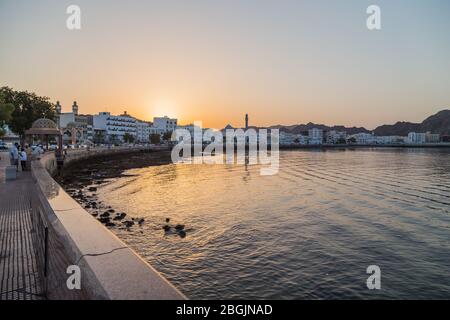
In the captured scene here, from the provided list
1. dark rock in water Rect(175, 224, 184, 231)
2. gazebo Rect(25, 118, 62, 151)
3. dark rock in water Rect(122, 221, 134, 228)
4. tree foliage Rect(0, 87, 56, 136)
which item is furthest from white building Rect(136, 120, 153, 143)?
dark rock in water Rect(175, 224, 184, 231)

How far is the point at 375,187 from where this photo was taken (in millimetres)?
30953

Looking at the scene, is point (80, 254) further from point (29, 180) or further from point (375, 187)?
point (375, 187)

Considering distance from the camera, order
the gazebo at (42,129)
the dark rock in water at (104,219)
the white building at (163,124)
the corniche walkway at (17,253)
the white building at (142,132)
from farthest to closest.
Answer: the white building at (163,124) < the white building at (142,132) < the gazebo at (42,129) < the dark rock in water at (104,219) < the corniche walkway at (17,253)

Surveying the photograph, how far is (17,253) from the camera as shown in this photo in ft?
24.0

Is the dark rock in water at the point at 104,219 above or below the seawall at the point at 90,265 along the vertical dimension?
below

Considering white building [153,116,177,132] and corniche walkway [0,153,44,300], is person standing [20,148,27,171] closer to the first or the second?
corniche walkway [0,153,44,300]

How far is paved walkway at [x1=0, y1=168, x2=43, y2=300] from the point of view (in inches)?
221

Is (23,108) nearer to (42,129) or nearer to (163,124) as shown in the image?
(42,129)

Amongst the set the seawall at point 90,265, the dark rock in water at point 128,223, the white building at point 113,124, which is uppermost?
the white building at point 113,124

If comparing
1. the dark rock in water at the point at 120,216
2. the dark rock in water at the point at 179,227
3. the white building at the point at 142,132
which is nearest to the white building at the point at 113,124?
the white building at the point at 142,132

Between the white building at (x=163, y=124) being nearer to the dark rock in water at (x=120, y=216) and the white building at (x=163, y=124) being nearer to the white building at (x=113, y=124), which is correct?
the white building at (x=113, y=124)

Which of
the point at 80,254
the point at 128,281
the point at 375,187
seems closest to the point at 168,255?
the point at 80,254

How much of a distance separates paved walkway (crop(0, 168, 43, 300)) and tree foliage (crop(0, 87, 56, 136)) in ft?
116

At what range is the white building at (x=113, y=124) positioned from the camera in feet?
479
